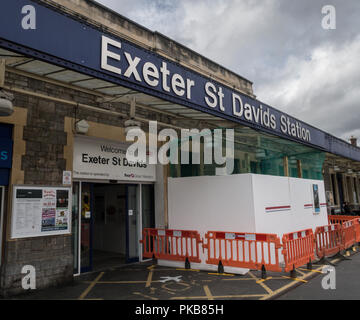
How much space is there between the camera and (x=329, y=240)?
977 centimetres

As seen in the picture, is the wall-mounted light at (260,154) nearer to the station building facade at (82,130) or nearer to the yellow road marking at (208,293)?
the station building facade at (82,130)

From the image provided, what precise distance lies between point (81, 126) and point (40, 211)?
2.37 metres

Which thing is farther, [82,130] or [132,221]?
[132,221]

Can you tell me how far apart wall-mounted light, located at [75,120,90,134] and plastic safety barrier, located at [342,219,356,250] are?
902 cm

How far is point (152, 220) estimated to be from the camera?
1089 cm

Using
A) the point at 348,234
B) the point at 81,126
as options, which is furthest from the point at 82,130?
the point at 348,234

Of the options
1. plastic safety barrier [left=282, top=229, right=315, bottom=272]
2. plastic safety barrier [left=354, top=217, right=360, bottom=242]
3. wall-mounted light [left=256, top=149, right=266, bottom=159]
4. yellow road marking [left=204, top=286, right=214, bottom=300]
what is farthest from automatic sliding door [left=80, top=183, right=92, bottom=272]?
plastic safety barrier [left=354, top=217, right=360, bottom=242]

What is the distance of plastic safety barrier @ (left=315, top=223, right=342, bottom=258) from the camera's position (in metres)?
9.18

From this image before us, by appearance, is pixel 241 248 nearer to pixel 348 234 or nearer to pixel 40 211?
pixel 40 211

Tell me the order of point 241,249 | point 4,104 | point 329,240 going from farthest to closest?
point 329,240, point 241,249, point 4,104

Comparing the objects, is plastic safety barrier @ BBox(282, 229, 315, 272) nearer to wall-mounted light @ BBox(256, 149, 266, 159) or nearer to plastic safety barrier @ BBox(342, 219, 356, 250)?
plastic safety barrier @ BBox(342, 219, 356, 250)

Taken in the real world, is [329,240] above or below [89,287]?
above
